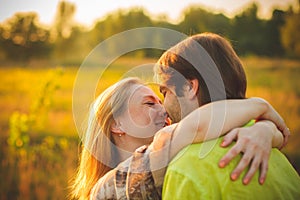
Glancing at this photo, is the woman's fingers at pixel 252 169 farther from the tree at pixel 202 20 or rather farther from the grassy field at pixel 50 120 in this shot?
the tree at pixel 202 20

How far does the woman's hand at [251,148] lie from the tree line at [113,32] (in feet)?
11.5

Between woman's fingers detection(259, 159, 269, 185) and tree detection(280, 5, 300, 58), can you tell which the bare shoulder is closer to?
woman's fingers detection(259, 159, 269, 185)

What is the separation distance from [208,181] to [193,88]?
0.36 meters

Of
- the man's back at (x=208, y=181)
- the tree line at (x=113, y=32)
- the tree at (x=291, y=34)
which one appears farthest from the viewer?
the tree at (x=291, y=34)

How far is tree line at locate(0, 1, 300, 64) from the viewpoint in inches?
199

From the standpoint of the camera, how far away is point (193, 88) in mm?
1591

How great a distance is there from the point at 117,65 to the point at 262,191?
12.2 ft

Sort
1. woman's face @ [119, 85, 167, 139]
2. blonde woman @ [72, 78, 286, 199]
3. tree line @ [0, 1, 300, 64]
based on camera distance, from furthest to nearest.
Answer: tree line @ [0, 1, 300, 64], woman's face @ [119, 85, 167, 139], blonde woman @ [72, 78, 286, 199]

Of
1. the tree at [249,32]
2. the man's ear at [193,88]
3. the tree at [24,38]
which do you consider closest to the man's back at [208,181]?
the man's ear at [193,88]

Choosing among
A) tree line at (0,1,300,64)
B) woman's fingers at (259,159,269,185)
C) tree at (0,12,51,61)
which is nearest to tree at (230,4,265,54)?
tree line at (0,1,300,64)

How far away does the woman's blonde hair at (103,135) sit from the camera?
1.99 m

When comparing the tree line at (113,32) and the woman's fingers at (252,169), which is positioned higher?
the tree line at (113,32)

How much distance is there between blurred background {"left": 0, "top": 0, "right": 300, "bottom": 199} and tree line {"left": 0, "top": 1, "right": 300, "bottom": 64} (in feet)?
0.04

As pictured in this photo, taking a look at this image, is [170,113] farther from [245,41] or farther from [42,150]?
[245,41]
